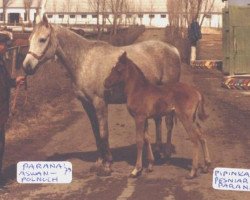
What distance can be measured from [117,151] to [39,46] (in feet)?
9.43

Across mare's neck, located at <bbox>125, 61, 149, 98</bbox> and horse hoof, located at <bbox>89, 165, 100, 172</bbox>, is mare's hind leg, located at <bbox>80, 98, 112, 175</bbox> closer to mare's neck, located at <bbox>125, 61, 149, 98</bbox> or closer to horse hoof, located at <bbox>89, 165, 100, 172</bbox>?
horse hoof, located at <bbox>89, 165, 100, 172</bbox>

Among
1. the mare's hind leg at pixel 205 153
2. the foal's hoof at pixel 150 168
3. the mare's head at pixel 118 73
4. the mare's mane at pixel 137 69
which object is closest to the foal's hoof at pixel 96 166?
the foal's hoof at pixel 150 168

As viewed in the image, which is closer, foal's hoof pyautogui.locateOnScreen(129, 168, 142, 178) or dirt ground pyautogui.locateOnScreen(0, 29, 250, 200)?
dirt ground pyautogui.locateOnScreen(0, 29, 250, 200)

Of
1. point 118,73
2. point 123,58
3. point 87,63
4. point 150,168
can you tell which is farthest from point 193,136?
point 87,63

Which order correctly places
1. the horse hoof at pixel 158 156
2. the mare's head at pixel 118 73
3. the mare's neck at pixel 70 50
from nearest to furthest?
the mare's head at pixel 118 73 < the mare's neck at pixel 70 50 < the horse hoof at pixel 158 156

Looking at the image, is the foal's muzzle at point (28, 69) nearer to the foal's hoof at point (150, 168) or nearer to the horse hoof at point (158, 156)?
the foal's hoof at point (150, 168)

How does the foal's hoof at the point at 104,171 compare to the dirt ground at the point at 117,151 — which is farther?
the foal's hoof at the point at 104,171

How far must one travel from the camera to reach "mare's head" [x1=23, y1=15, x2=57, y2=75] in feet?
28.0

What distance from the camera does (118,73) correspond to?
845cm
